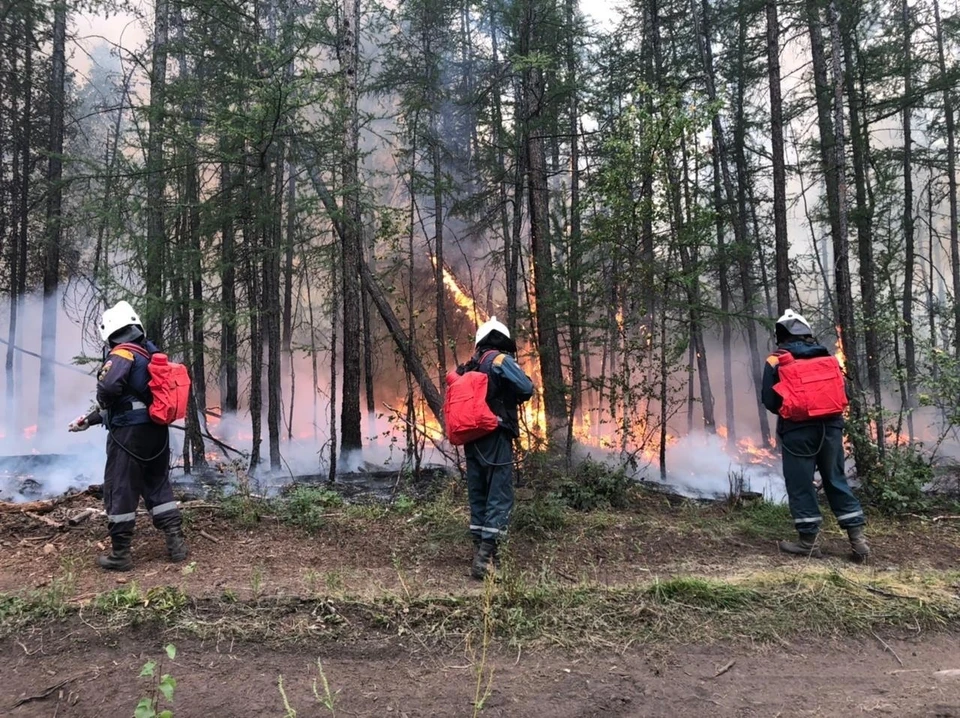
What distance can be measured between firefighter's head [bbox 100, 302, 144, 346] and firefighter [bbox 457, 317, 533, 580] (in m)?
2.74

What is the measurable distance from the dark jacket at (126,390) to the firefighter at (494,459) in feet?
8.41

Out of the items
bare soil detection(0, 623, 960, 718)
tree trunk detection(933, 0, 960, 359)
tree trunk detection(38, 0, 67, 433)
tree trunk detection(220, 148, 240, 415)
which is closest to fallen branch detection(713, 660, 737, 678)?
bare soil detection(0, 623, 960, 718)

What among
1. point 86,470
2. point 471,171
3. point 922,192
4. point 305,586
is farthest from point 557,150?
point 305,586

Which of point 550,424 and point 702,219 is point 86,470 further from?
point 702,219

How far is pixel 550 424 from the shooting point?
913 centimetres

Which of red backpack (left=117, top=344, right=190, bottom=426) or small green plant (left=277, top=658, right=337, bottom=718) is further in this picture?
red backpack (left=117, top=344, right=190, bottom=426)

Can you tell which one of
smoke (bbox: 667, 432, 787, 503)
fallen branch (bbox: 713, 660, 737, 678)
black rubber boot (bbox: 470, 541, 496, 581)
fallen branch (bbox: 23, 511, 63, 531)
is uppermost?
fallen branch (bbox: 23, 511, 63, 531)

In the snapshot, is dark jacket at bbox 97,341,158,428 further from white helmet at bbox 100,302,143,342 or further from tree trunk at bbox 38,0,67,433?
tree trunk at bbox 38,0,67,433

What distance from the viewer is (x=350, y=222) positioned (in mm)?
9055

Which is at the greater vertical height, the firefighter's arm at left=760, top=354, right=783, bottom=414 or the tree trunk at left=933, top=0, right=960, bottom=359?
the tree trunk at left=933, top=0, right=960, bottom=359

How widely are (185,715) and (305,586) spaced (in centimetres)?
137

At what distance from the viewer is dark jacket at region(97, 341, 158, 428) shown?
4.39 meters

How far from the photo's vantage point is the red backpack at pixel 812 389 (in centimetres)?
509

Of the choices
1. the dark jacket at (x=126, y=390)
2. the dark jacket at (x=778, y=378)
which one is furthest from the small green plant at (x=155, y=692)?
the dark jacket at (x=778, y=378)
